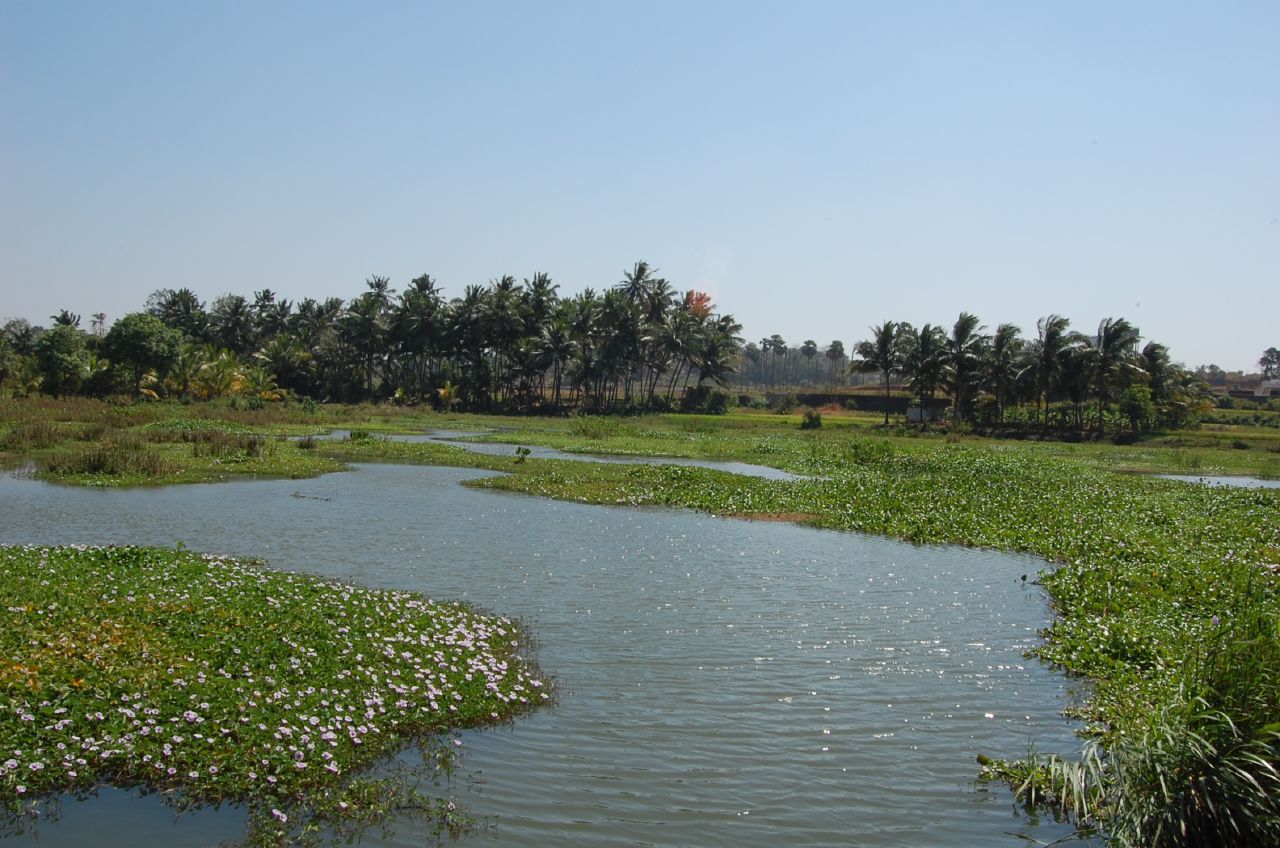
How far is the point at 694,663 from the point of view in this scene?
14.7 meters

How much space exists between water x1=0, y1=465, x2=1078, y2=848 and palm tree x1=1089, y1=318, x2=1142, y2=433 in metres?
56.8

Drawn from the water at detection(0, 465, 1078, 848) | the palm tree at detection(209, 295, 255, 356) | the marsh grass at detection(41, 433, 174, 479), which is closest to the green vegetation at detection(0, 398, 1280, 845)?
the marsh grass at detection(41, 433, 174, 479)

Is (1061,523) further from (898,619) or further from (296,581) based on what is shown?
(296,581)

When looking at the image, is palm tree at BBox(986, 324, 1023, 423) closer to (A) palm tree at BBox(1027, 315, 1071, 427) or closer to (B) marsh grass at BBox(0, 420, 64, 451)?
(A) palm tree at BBox(1027, 315, 1071, 427)

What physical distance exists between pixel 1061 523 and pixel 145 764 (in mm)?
25371

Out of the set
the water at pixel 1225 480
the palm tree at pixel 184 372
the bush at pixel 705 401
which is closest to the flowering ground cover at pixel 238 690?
the water at pixel 1225 480

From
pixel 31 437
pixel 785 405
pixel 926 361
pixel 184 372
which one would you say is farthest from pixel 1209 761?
pixel 785 405

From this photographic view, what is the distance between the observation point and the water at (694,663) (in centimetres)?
975

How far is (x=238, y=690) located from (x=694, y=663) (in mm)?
6732

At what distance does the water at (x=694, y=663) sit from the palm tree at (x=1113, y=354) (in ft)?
186

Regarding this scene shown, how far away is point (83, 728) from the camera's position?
9.35m

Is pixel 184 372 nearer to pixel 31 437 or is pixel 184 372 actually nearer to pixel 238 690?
pixel 31 437

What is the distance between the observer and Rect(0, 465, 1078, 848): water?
9750 millimetres

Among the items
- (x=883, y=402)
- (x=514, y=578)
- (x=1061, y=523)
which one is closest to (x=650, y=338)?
(x=883, y=402)
